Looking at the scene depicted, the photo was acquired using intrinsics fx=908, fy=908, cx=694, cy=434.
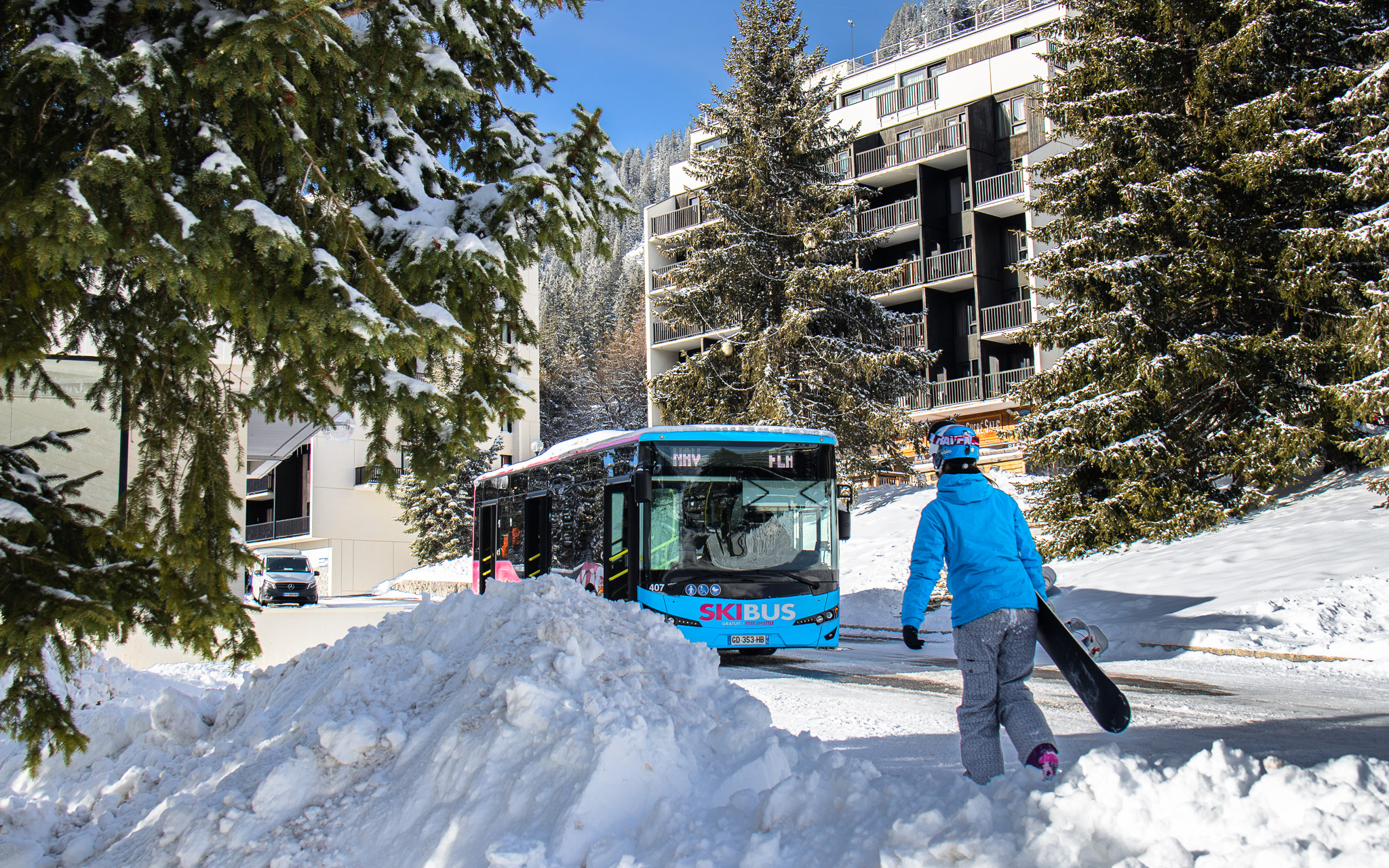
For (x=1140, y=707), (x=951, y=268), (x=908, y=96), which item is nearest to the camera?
(x=1140, y=707)

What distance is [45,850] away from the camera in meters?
4.89

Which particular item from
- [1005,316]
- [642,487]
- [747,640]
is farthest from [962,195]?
[747,640]

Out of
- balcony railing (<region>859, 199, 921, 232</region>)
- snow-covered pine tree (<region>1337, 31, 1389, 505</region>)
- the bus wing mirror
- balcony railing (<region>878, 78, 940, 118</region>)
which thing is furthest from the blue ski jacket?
balcony railing (<region>878, 78, 940, 118</region>)

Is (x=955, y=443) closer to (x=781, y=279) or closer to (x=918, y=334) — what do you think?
(x=781, y=279)

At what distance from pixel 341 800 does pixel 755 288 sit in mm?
23981

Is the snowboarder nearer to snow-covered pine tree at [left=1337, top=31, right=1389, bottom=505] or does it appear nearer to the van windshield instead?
snow-covered pine tree at [left=1337, top=31, right=1389, bottom=505]

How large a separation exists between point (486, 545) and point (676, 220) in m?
28.5

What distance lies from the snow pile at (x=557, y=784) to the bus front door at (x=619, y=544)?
15.8ft

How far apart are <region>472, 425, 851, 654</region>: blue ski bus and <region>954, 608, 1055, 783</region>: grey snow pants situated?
660 cm

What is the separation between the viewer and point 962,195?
123ft

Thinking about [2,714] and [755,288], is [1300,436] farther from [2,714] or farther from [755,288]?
[2,714]

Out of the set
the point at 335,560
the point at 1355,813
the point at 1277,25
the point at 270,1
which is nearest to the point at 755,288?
the point at 1277,25

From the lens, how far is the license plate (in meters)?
10.9

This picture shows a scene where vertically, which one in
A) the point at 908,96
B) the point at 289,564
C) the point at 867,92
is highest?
the point at 867,92
